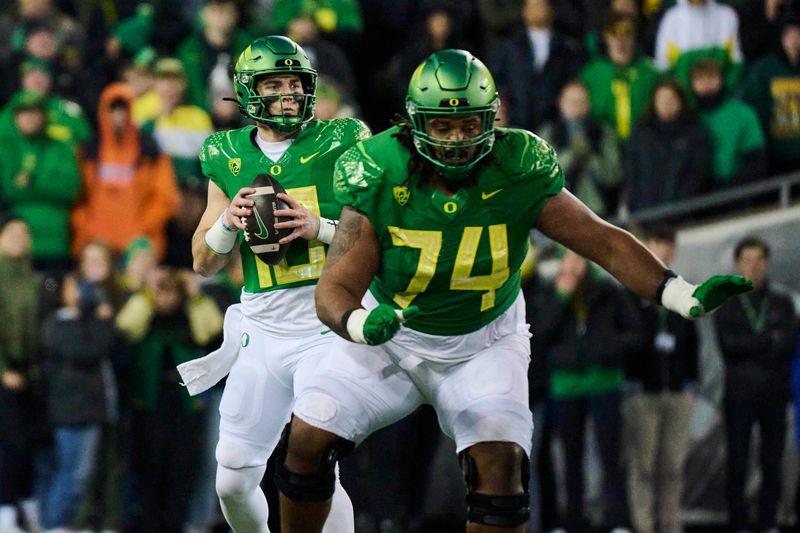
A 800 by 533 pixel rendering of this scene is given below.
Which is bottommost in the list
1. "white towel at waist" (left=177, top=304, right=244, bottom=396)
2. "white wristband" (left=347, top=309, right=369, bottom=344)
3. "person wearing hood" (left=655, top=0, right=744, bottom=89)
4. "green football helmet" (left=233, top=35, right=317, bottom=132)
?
"white towel at waist" (left=177, top=304, right=244, bottom=396)

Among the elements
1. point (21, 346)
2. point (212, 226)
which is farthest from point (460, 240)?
point (21, 346)

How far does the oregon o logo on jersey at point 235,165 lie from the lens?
6496 mm

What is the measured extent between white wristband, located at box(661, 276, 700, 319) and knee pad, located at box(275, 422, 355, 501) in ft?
4.00

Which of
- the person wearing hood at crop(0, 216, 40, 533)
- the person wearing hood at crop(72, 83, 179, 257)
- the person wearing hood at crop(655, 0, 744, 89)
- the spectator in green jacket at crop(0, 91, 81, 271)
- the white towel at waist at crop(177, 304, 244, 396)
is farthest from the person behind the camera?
the person wearing hood at crop(655, 0, 744, 89)

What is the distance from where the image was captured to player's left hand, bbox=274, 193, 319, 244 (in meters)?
6.16

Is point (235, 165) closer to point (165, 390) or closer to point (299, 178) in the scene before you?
point (299, 178)

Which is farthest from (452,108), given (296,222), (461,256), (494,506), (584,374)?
(584,374)

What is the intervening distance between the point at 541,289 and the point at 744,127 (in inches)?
78.5

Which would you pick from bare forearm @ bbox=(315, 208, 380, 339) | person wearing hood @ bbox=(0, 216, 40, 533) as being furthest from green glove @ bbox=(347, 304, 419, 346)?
person wearing hood @ bbox=(0, 216, 40, 533)

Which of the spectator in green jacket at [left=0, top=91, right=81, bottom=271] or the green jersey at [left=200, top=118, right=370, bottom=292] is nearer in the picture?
the green jersey at [left=200, top=118, right=370, bottom=292]

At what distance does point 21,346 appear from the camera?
9.85m

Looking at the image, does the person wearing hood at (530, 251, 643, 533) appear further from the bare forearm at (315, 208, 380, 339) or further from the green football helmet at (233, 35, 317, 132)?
the bare forearm at (315, 208, 380, 339)

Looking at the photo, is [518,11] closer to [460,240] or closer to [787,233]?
[787,233]

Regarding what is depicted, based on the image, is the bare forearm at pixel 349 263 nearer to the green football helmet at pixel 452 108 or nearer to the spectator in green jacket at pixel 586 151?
the green football helmet at pixel 452 108
